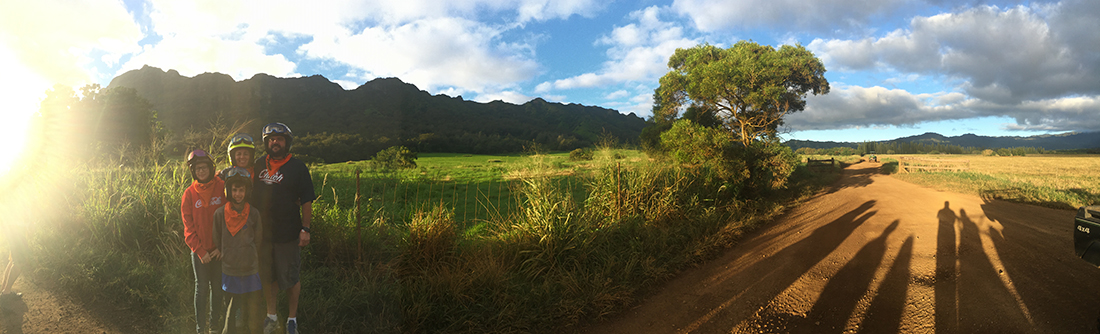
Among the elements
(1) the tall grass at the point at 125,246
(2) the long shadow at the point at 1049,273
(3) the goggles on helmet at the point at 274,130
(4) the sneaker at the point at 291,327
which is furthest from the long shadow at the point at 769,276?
(1) the tall grass at the point at 125,246

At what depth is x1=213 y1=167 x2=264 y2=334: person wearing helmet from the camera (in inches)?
101

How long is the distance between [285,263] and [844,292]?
5616 mm

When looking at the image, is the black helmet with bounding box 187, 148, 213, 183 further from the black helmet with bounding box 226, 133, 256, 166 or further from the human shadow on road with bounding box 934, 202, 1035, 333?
the human shadow on road with bounding box 934, 202, 1035, 333

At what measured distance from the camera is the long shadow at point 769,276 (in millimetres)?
3805

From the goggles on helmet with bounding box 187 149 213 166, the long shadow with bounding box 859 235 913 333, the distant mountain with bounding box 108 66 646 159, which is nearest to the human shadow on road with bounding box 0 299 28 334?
the distant mountain with bounding box 108 66 646 159

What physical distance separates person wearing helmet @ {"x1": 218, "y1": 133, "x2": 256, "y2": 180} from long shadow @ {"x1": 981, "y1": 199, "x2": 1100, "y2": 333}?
6.52 m

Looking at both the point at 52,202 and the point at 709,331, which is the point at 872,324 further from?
the point at 52,202

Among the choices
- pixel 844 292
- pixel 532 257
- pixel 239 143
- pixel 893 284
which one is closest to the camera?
pixel 239 143

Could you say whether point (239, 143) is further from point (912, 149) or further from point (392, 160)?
point (912, 149)

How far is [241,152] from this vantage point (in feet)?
8.80

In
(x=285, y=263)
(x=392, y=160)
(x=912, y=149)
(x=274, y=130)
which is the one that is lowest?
(x=285, y=263)

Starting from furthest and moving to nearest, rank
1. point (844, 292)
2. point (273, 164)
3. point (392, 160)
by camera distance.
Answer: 1. point (392, 160)
2. point (844, 292)
3. point (273, 164)

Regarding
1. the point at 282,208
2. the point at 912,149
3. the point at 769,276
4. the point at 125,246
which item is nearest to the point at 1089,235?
the point at 769,276

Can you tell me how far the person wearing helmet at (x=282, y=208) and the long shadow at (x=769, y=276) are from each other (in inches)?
141
